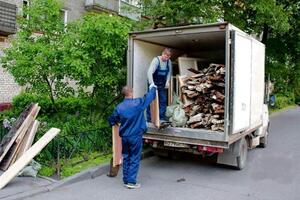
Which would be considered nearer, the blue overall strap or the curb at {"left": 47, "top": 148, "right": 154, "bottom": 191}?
the curb at {"left": 47, "top": 148, "right": 154, "bottom": 191}

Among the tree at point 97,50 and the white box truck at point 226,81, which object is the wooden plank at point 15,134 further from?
the white box truck at point 226,81

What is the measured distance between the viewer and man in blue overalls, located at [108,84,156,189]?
6.57 meters

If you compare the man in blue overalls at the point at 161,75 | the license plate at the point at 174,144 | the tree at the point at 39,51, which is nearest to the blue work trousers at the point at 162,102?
the man in blue overalls at the point at 161,75

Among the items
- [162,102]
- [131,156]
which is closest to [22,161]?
[131,156]

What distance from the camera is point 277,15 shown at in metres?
13.6

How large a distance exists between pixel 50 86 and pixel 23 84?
1.97ft

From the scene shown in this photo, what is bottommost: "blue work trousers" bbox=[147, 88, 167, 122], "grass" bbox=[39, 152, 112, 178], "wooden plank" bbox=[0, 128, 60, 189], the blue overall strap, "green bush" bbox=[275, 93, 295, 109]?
"grass" bbox=[39, 152, 112, 178]

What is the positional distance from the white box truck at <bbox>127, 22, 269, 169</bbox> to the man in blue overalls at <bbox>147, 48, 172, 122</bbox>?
0.37 m

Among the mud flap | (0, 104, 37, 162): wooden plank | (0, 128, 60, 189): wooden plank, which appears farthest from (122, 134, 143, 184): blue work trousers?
the mud flap

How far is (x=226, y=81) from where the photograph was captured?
695 centimetres

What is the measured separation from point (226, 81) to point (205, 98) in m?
1.25

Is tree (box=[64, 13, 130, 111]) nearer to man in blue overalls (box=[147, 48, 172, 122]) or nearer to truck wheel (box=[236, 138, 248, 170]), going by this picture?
man in blue overalls (box=[147, 48, 172, 122])

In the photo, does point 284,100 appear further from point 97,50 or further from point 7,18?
point 97,50

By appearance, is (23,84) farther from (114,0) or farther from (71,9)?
(114,0)
